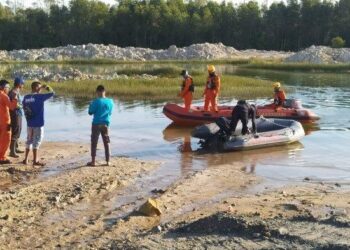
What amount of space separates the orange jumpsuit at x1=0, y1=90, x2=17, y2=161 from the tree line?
2789 inches

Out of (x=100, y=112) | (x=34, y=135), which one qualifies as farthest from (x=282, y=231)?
(x=34, y=135)

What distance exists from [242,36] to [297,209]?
252 ft

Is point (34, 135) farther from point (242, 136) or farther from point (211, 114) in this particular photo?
point (211, 114)

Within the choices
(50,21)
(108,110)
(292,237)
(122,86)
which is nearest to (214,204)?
(292,237)

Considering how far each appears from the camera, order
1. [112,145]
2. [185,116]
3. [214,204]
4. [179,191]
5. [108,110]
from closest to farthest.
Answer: [214,204] → [179,191] → [108,110] → [112,145] → [185,116]

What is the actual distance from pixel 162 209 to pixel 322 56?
2159 inches

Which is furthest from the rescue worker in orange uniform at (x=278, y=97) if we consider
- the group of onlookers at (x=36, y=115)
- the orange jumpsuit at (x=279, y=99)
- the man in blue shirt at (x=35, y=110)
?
the man in blue shirt at (x=35, y=110)

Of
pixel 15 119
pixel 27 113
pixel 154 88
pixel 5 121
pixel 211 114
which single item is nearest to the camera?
pixel 27 113

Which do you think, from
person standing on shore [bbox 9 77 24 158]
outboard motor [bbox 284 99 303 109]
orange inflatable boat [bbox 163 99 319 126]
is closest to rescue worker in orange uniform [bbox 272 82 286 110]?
orange inflatable boat [bbox 163 99 319 126]

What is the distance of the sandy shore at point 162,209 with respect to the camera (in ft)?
21.4

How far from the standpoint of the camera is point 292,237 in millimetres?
6414

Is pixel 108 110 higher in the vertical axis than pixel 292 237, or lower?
higher

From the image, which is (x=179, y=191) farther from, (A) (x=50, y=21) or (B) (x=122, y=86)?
(A) (x=50, y=21)

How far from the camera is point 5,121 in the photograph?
422 inches
